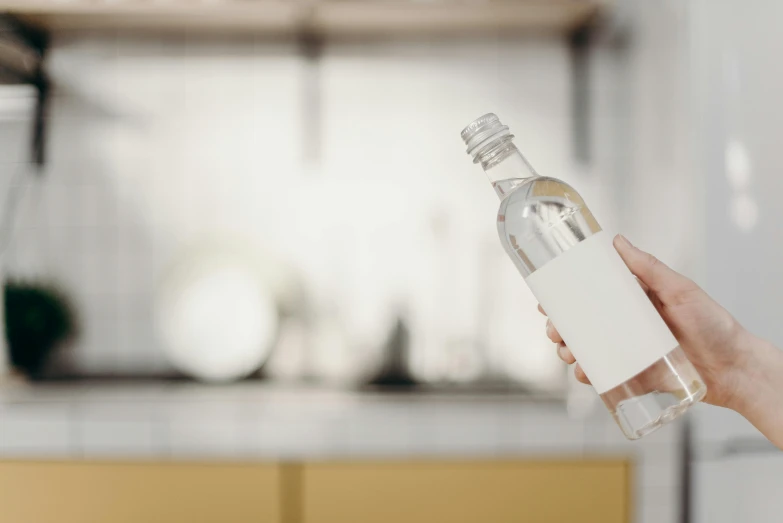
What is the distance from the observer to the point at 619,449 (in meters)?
1.31

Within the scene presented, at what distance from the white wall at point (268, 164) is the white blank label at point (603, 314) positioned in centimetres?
113

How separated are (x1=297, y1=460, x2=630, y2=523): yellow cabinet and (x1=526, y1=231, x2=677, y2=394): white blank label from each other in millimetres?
861

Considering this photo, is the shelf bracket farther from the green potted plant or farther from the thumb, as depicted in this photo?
the green potted plant

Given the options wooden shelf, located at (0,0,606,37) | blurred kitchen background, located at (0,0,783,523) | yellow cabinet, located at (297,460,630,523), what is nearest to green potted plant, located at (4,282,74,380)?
blurred kitchen background, located at (0,0,783,523)

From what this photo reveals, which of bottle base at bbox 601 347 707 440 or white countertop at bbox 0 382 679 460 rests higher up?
bottle base at bbox 601 347 707 440

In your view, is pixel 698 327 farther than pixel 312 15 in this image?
No

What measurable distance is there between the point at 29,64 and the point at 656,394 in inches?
67.5

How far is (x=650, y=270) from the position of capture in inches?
25.0

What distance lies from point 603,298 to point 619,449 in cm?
93

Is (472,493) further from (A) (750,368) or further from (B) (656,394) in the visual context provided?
(B) (656,394)

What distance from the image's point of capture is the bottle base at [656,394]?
21.4 inches

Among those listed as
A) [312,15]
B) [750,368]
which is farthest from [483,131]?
[312,15]

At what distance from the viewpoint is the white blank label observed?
507 mm

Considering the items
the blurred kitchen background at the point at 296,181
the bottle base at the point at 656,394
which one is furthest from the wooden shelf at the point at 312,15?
the bottle base at the point at 656,394
